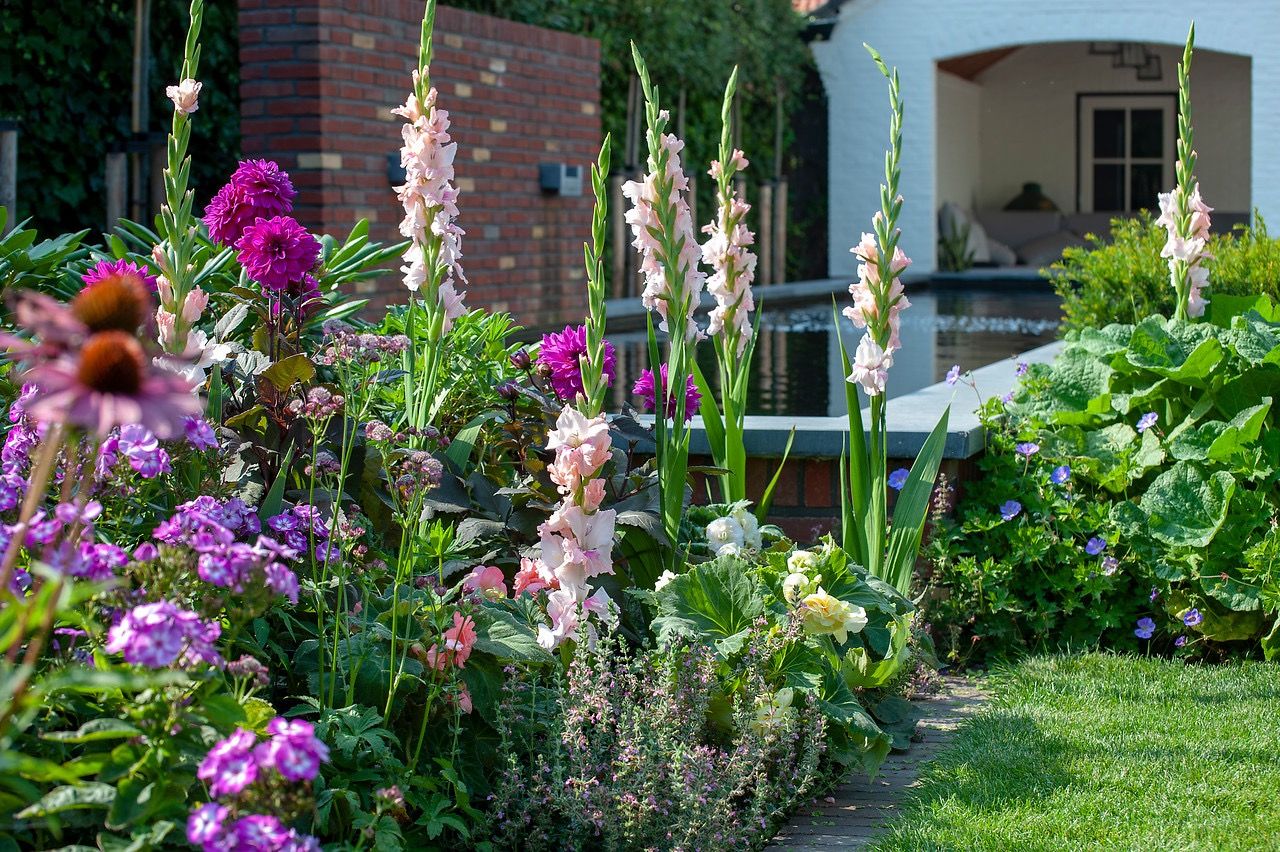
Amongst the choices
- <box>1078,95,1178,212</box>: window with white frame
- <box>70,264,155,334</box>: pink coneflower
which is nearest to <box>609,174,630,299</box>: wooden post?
<box>1078,95,1178,212</box>: window with white frame

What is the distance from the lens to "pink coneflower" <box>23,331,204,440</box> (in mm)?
1307

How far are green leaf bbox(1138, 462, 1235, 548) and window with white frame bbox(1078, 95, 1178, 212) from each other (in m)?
18.7

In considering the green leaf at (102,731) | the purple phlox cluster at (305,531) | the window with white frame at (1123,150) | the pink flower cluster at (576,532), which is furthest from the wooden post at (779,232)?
the green leaf at (102,731)

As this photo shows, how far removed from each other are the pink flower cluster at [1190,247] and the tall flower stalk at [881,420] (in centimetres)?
122

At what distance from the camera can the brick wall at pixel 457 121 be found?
342 inches

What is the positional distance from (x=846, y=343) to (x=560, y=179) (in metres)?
2.26

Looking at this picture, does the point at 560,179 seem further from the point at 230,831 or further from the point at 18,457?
the point at 230,831

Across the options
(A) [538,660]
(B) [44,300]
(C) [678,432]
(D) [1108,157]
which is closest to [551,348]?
(C) [678,432]

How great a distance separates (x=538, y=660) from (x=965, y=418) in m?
1.98

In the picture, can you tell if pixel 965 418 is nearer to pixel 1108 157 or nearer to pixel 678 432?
pixel 678 432

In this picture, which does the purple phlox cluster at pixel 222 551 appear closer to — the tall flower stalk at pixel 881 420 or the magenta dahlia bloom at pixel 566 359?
the magenta dahlia bloom at pixel 566 359

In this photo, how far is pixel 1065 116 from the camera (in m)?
22.0

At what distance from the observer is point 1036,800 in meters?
2.80

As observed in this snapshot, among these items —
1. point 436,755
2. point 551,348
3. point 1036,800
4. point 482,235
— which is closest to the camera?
point 436,755
